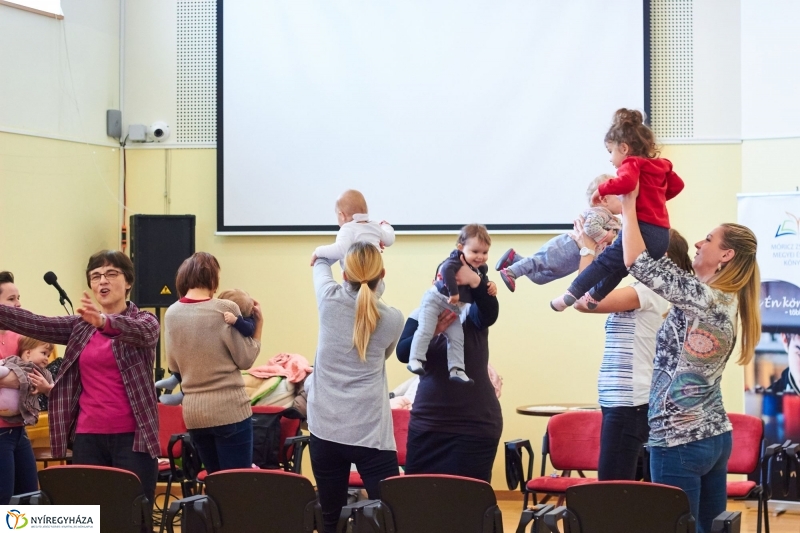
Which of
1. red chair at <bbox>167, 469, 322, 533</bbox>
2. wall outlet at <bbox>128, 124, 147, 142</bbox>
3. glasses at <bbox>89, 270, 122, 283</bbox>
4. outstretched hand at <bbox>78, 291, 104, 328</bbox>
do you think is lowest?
red chair at <bbox>167, 469, 322, 533</bbox>

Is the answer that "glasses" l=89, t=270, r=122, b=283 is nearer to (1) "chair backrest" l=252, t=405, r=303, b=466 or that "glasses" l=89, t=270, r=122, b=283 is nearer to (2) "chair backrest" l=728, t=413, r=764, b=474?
(1) "chair backrest" l=252, t=405, r=303, b=466

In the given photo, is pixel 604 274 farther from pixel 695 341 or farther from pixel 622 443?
pixel 622 443

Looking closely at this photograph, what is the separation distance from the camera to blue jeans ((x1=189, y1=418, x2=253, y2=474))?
4113mm

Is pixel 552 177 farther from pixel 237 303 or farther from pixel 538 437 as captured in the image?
pixel 237 303

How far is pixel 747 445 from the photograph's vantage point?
486 cm

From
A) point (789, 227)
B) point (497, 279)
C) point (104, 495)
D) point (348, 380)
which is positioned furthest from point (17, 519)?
point (789, 227)

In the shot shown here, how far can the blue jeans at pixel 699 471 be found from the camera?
9.38ft

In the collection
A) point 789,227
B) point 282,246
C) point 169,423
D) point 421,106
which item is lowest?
point 169,423

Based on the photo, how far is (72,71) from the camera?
715cm

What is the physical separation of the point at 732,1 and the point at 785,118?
105 cm

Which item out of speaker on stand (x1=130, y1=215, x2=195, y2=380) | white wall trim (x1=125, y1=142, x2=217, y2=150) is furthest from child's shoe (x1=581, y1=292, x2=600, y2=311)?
white wall trim (x1=125, y1=142, x2=217, y2=150)

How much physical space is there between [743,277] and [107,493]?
2.38 meters

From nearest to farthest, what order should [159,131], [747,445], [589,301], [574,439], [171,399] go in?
[589,301]
[171,399]
[747,445]
[574,439]
[159,131]

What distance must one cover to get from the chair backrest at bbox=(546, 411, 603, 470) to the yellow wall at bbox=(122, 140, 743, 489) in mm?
1902
